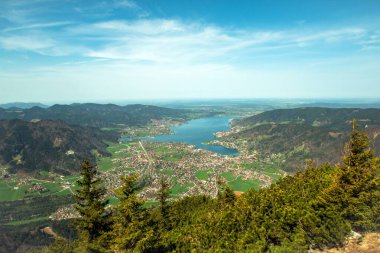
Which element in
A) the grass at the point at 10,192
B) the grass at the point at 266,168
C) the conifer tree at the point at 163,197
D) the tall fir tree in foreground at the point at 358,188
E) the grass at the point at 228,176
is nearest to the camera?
the tall fir tree in foreground at the point at 358,188

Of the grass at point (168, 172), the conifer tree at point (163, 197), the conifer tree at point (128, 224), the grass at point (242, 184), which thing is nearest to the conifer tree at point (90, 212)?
the conifer tree at point (128, 224)

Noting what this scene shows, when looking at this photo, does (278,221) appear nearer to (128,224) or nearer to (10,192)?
(128,224)

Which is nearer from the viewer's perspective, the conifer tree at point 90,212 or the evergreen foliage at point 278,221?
the evergreen foliage at point 278,221

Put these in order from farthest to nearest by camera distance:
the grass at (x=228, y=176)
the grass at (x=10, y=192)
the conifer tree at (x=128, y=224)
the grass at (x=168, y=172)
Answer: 1. the grass at (x=168, y=172)
2. the grass at (x=228, y=176)
3. the grass at (x=10, y=192)
4. the conifer tree at (x=128, y=224)

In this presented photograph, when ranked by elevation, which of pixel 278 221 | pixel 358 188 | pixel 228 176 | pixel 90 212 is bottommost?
pixel 228 176

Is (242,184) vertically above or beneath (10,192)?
above

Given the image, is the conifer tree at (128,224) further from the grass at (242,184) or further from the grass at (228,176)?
the grass at (228,176)

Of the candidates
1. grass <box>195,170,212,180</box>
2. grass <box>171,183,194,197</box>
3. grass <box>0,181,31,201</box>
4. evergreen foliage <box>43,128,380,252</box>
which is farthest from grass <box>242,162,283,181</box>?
grass <box>0,181,31,201</box>

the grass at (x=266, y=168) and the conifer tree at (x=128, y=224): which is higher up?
the conifer tree at (x=128, y=224)

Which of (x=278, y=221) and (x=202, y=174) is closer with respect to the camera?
(x=278, y=221)

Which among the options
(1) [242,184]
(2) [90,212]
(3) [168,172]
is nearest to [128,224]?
(2) [90,212]

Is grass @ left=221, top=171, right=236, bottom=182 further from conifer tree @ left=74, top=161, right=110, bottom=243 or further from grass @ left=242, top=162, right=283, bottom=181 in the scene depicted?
conifer tree @ left=74, top=161, right=110, bottom=243

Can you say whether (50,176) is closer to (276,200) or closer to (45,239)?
(45,239)
